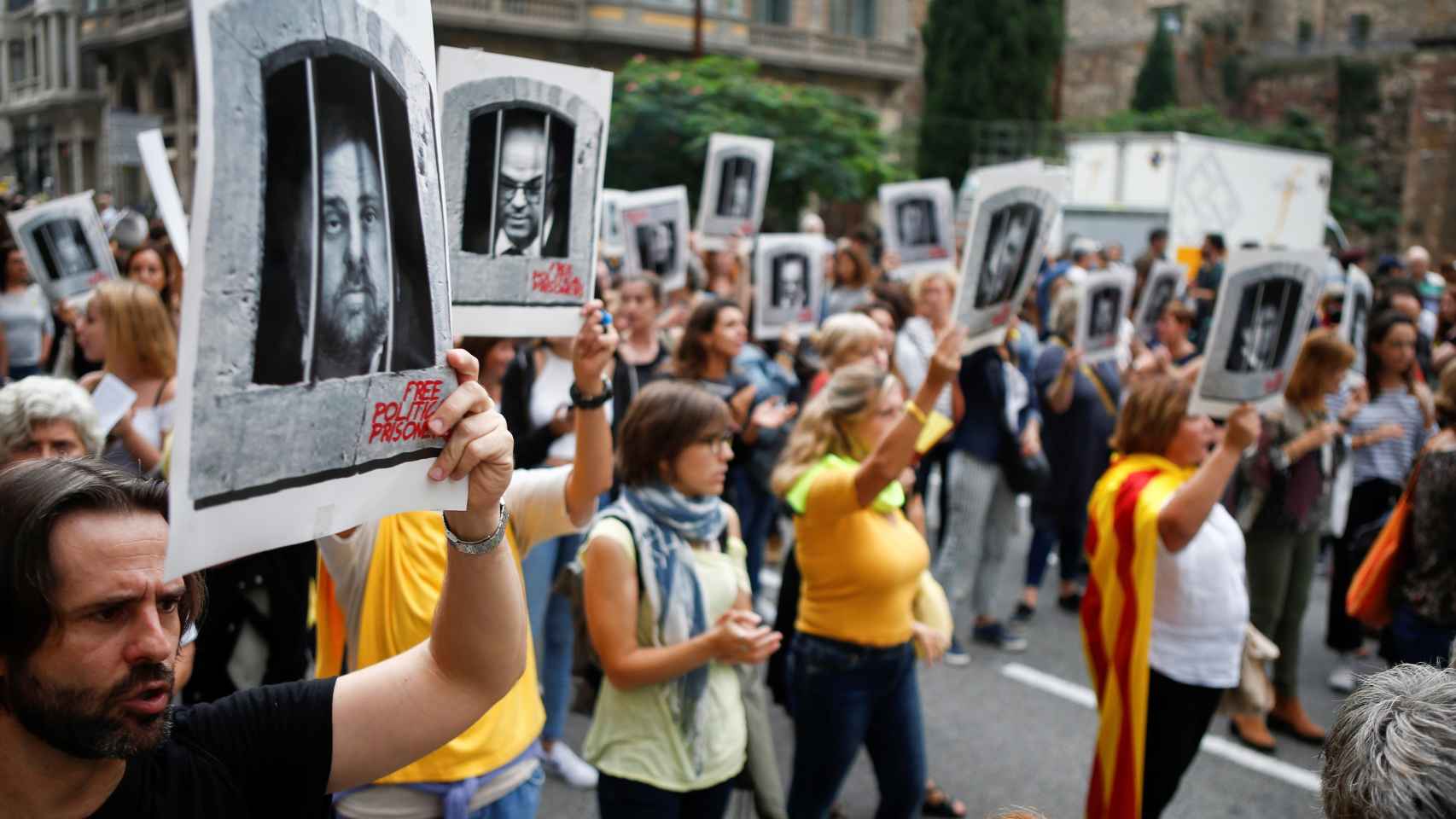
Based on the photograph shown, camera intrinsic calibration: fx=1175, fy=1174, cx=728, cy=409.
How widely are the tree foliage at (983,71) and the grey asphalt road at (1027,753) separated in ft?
84.6

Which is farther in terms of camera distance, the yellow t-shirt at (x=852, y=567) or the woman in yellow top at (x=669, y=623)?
the yellow t-shirt at (x=852, y=567)

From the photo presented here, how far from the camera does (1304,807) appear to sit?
4402mm

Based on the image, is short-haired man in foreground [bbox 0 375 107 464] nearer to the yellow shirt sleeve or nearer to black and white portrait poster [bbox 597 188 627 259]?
the yellow shirt sleeve

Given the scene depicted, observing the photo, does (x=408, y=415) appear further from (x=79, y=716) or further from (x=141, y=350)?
(x=141, y=350)

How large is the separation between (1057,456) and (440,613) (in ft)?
17.9

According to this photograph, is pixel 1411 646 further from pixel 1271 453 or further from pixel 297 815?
pixel 297 815

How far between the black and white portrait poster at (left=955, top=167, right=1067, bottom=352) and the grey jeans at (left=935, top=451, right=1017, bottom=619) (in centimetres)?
212

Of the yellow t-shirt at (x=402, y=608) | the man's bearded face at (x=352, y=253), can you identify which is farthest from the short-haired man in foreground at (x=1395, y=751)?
the yellow t-shirt at (x=402, y=608)

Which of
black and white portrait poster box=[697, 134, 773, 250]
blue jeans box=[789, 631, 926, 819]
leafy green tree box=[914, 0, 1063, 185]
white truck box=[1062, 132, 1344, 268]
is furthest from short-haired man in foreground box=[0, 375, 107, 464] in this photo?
leafy green tree box=[914, 0, 1063, 185]

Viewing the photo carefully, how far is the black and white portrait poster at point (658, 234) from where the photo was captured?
7.15 metres

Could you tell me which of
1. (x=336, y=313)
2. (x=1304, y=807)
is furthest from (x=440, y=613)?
(x=1304, y=807)

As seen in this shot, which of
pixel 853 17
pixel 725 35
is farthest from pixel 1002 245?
pixel 853 17

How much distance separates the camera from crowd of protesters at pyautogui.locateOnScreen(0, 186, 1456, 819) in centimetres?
140

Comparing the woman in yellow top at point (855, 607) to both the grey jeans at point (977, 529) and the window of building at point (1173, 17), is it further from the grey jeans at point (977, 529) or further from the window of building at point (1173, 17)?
the window of building at point (1173, 17)
